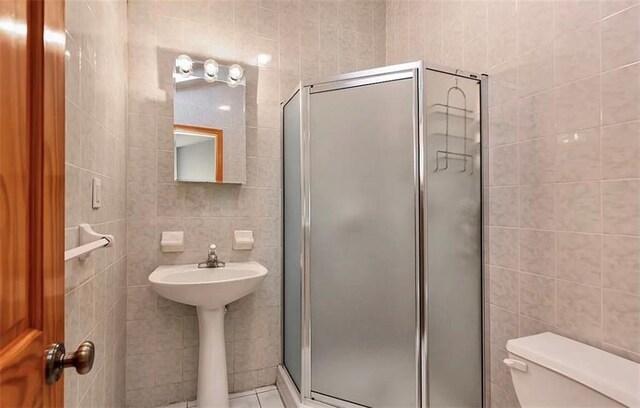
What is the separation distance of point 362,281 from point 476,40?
131 cm

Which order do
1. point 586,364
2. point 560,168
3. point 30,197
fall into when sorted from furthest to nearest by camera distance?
point 560,168
point 586,364
point 30,197

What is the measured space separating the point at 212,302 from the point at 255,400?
751 millimetres

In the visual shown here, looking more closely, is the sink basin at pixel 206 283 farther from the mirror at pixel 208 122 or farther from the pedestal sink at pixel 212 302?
the mirror at pixel 208 122

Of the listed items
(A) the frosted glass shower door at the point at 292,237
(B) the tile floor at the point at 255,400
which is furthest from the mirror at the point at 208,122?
(B) the tile floor at the point at 255,400

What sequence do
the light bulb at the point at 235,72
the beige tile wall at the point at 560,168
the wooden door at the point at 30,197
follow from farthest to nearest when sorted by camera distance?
the light bulb at the point at 235,72 < the beige tile wall at the point at 560,168 < the wooden door at the point at 30,197

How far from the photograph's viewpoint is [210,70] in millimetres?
1851

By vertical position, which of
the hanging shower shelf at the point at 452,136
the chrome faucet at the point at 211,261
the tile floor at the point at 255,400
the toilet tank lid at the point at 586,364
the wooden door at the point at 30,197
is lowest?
the tile floor at the point at 255,400

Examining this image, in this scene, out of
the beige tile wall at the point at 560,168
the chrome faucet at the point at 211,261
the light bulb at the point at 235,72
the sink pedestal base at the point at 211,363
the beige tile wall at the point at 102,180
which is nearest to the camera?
the beige tile wall at the point at 102,180

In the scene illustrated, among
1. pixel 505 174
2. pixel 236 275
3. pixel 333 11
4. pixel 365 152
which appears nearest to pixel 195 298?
pixel 236 275

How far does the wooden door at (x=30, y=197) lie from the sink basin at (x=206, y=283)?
3.11 feet

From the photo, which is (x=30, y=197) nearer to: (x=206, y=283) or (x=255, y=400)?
(x=206, y=283)

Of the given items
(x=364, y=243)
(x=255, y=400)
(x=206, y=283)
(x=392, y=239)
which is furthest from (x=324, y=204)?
(x=255, y=400)

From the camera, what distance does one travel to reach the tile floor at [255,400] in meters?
1.81

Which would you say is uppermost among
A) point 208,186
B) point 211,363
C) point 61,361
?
point 208,186
